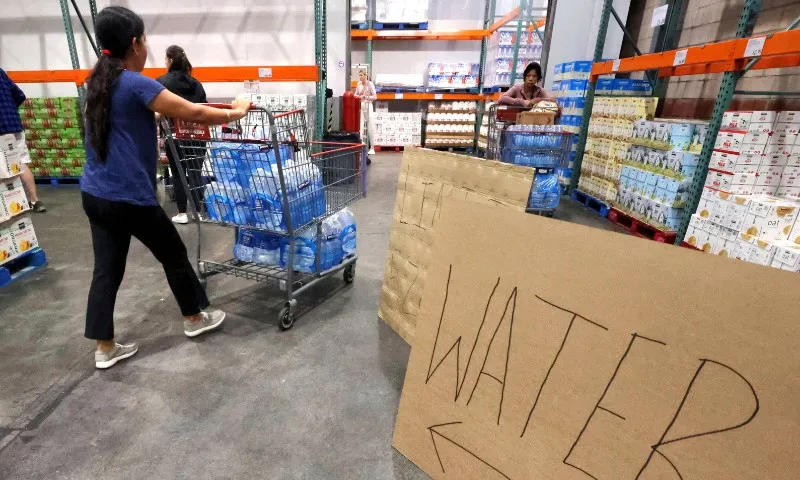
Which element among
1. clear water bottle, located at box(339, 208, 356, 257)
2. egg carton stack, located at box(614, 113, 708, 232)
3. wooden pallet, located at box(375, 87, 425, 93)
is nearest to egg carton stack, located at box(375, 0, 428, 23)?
wooden pallet, located at box(375, 87, 425, 93)

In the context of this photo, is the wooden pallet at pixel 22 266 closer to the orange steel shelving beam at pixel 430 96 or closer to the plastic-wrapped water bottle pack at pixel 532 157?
the plastic-wrapped water bottle pack at pixel 532 157

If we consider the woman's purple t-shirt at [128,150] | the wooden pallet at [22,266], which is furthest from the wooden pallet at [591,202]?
the wooden pallet at [22,266]

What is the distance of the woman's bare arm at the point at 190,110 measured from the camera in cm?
175

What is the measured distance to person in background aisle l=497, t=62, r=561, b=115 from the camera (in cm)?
494

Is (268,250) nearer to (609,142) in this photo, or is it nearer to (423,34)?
(609,142)

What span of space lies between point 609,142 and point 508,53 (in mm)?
4600

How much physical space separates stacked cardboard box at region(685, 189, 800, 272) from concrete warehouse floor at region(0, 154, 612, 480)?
2.59m

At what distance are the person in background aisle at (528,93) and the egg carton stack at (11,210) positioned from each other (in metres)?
4.78

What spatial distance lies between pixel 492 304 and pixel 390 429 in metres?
0.85

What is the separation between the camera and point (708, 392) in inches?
36.2

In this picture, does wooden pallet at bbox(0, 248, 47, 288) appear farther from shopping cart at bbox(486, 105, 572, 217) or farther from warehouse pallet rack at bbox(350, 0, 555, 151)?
warehouse pallet rack at bbox(350, 0, 555, 151)

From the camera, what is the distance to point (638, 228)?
445 centimetres

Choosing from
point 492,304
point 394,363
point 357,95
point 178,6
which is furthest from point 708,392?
point 178,6

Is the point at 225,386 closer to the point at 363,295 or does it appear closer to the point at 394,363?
the point at 394,363
